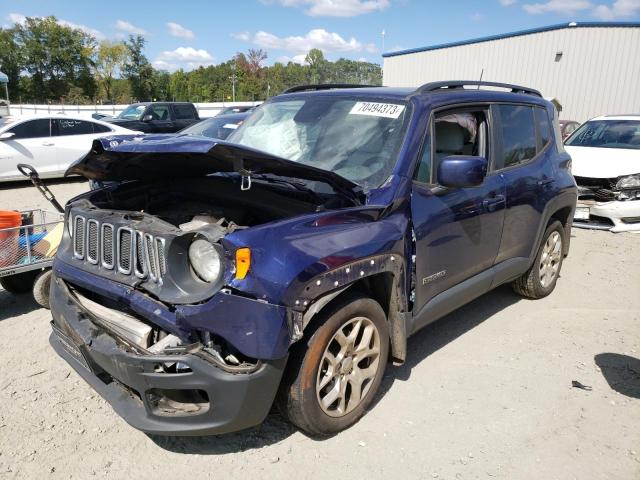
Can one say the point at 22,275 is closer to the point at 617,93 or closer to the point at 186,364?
the point at 186,364

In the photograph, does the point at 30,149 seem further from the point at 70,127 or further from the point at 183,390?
the point at 183,390

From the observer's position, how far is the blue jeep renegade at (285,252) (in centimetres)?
227

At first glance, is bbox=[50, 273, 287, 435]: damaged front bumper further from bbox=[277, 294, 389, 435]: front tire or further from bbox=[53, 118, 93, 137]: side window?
bbox=[53, 118, 93, 137]: side window

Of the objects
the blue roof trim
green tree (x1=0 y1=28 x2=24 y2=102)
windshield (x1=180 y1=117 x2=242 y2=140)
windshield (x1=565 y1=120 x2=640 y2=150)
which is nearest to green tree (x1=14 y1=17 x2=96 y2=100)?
green tree (x1=0 y1=28 x2=24 y2=102)

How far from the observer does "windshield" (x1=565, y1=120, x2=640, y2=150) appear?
8.68 meters

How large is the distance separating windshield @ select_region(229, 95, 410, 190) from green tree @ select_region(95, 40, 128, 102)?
71662 millimetres

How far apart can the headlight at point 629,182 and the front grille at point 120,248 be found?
7633mm

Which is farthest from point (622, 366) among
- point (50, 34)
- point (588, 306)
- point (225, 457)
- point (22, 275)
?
point (50, 34)

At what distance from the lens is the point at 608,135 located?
902 cm

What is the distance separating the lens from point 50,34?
59.1m

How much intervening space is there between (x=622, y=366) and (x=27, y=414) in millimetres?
4103

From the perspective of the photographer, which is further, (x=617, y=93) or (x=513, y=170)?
(x=617, y=93)

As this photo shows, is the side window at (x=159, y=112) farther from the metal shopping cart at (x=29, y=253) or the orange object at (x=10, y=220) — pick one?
the orange object at (x=10, y=220)

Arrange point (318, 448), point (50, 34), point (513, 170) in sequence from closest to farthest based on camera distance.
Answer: point (318, 448) → point (513, 170) → point (50, 34)
